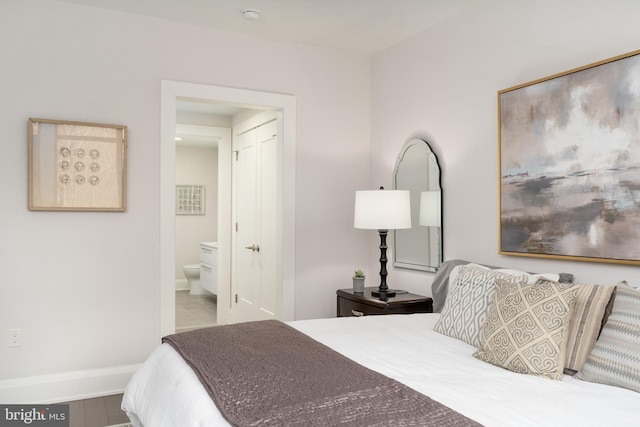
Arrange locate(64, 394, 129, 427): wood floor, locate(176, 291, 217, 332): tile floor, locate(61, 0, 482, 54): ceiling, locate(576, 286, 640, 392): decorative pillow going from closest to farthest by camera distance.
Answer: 1. locate(576, 286, 640, 392): decorative pillow
2. locate(64, 394, 129, 427): wood floor
3. locate(61, 0, 482, 54): ceiling
4. locate(176, 291, 217, 332): tile floor

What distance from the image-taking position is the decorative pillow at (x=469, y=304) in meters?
2.33

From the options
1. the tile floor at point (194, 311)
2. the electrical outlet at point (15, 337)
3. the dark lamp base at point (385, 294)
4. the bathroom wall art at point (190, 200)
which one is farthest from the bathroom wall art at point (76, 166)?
the bathroom wall art at point (190, 200)

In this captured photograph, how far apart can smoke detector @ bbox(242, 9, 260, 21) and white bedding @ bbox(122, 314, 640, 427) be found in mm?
2245

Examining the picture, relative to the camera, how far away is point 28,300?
3254 mm

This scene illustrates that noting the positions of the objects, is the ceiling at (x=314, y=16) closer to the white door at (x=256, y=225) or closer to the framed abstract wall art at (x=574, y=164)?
the framed abstract wall art at (x=574, y=164)

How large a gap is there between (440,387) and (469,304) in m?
0.82

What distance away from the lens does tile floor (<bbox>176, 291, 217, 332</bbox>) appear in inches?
230

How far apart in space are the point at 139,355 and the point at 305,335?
178 cm

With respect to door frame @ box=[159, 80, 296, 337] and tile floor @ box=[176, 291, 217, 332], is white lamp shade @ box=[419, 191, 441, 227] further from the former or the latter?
tile floor @ box=[176, 291, 217, 332]

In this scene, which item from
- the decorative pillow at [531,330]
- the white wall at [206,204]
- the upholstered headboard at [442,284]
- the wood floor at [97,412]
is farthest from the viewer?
the white wall at [206,204]

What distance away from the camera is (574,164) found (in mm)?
2598

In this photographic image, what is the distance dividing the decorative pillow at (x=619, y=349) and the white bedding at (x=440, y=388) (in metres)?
0.04

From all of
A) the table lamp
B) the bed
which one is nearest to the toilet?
the table lamp

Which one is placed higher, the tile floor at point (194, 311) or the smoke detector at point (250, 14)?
the smoke detector at point (250, 14)
